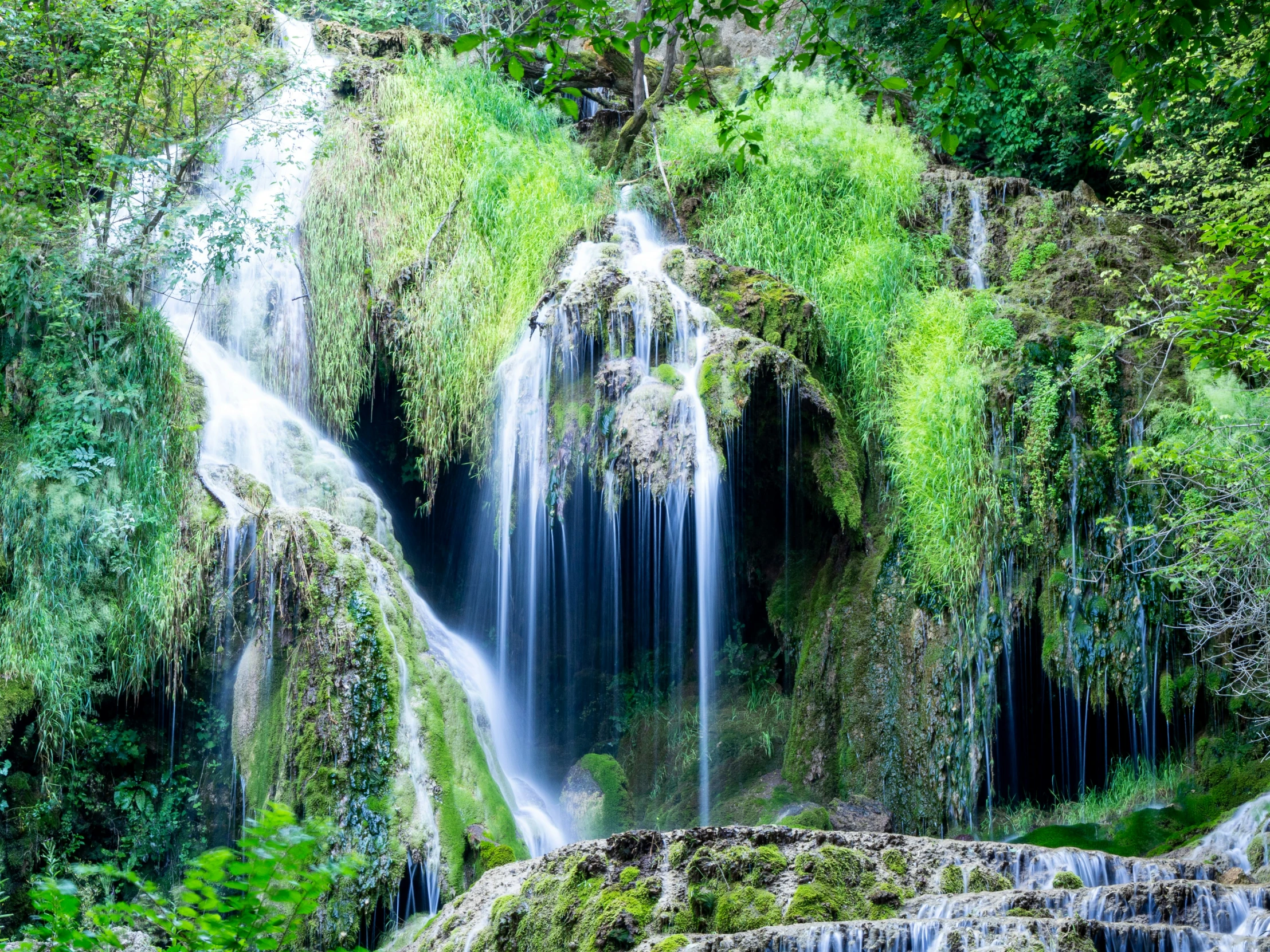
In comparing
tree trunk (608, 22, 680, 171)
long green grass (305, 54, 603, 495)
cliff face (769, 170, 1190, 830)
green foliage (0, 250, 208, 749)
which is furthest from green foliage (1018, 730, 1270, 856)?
tree trunk (608, 22, 680, 171)

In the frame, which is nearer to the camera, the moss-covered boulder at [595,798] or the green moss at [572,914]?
the green moss at [572,914]

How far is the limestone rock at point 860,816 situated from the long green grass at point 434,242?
504 centimetres

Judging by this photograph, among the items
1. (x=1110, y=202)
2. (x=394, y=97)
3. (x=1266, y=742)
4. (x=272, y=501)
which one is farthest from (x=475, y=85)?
(x=1266, y=742)

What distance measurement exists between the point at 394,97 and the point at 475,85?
1.26m

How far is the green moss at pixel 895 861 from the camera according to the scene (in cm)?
540

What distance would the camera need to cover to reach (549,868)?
559cm

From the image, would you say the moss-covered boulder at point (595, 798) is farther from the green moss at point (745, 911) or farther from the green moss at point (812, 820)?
the green moss at point (745, 911)

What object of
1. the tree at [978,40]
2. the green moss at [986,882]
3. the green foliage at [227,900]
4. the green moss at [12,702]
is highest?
the tree at [978,40]

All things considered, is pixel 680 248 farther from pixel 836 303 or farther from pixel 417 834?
pixel 417 834

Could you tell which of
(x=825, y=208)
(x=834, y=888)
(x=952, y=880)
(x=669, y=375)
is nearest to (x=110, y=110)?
(x=669, y=375)

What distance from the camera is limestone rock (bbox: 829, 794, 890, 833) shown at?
8070 mm

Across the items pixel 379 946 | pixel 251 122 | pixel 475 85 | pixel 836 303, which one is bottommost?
pixel 379 946

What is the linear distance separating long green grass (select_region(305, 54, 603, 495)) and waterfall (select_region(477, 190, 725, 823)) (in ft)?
2.52

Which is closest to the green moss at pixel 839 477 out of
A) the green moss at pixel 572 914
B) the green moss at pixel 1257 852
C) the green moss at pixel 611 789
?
the green moss at pixel 611 789
